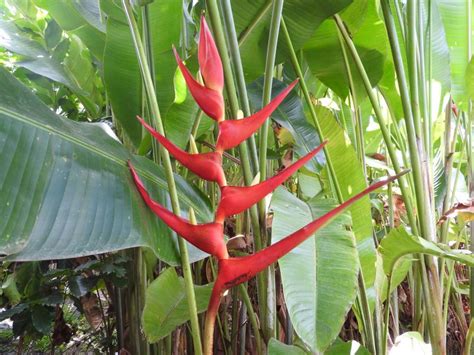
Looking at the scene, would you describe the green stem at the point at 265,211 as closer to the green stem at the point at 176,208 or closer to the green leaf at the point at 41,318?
the green stem at the point at 176,208

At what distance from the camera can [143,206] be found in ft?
1.77

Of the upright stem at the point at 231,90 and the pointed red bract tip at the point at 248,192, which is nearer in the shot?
the pointed red bract tip at the point at 248,192

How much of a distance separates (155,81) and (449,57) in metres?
0.67

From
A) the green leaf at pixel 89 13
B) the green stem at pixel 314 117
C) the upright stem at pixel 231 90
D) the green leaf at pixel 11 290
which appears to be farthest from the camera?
the green leaf at pixel 11 290

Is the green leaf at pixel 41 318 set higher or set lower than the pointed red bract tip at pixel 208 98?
lower

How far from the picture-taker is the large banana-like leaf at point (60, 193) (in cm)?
43

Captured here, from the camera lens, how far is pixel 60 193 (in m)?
0.47

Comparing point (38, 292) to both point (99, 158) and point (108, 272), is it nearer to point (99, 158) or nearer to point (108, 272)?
point (108, 272)

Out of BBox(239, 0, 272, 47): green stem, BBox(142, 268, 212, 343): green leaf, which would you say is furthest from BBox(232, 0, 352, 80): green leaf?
BBox(142, 268, 212, 343): green leaf

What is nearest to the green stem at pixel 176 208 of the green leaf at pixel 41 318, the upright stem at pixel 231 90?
the upright stem at pixel 231 90

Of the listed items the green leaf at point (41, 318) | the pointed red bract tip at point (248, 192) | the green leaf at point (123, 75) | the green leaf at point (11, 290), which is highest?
the green leaf at point (123, 75)

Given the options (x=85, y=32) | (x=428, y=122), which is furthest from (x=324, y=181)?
(x=85, y=32)

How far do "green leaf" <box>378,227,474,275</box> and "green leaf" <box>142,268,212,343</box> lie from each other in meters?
0.31

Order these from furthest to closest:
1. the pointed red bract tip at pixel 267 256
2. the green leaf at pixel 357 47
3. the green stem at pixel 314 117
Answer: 1. the green leaf at pixel 357 47
2. the green stem at pixel 314 117
3. the pointed red bract tip at pixel 267 256
